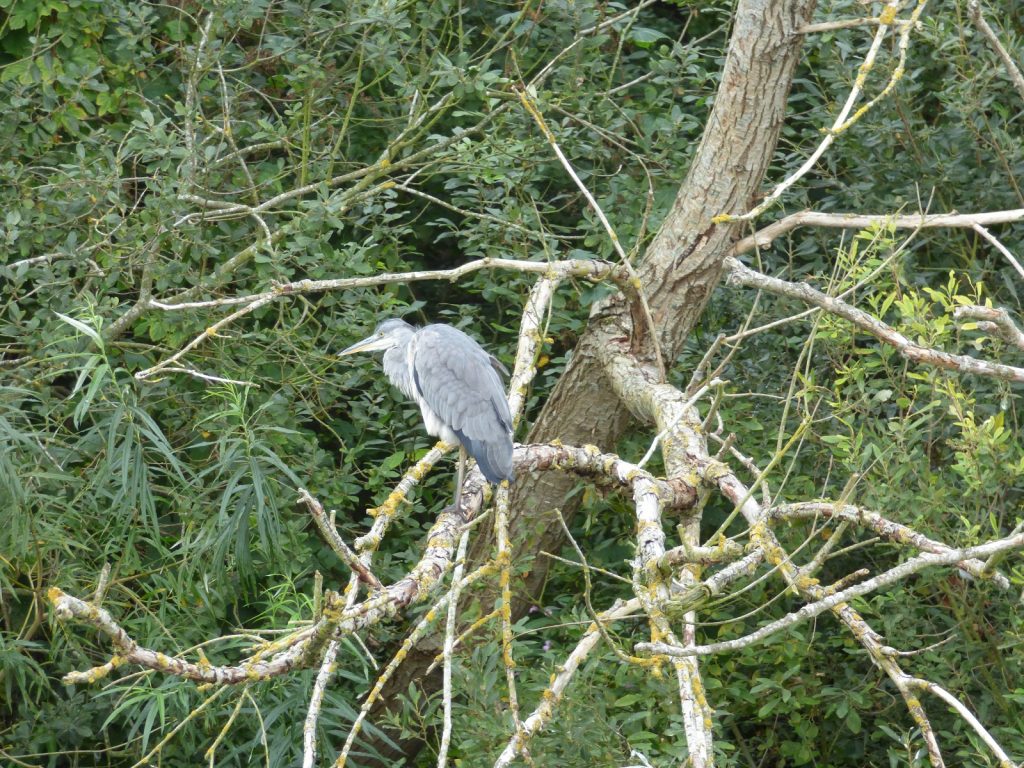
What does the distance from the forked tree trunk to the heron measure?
0.35 m

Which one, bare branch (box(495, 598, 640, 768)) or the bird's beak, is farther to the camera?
the bird's beak

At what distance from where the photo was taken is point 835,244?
183 inches

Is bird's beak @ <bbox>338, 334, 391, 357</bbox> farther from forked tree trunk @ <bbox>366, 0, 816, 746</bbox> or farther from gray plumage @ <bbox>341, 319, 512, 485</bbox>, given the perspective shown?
forked tree trunk @ <bbox>366, 0, 816, 746</bbox>

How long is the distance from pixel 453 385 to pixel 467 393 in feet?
0.28

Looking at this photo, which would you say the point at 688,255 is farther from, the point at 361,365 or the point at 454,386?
the point at 361,365

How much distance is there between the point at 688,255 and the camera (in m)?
4.05

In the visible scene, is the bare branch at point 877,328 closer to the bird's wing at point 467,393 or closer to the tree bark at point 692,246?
the tree bark at point 692,246

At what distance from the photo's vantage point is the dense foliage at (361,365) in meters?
3.64

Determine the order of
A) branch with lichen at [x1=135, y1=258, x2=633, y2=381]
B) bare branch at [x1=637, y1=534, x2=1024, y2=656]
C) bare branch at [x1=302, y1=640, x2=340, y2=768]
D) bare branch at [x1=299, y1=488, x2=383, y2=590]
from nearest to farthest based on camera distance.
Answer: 1. bare branch at [x1=299, y1=488, x2=383, y2=590]
2. bare branch at [x1=637, y1=534, x2=1024, y2=656]
3. bare branch at [x1=302, y1=640, x2=340, y2=768]
4. branch with lichen at [x1=135, y1=258, x2=633, y2=381]

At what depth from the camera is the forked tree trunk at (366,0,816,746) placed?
394 cm

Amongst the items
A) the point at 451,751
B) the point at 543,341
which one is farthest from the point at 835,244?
the point at 451,751

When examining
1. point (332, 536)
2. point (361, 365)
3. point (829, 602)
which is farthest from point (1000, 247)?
A: point (361, 365)

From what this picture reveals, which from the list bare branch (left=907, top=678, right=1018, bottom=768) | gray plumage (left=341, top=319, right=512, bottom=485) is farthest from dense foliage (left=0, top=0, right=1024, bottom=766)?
bare branch (left=907, top=678, right=1018, bottom=768)

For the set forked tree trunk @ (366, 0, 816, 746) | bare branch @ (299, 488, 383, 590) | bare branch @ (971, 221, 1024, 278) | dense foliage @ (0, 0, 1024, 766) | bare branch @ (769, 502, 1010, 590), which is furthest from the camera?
forked tree trunk @ (366, 0, 816, 746)
